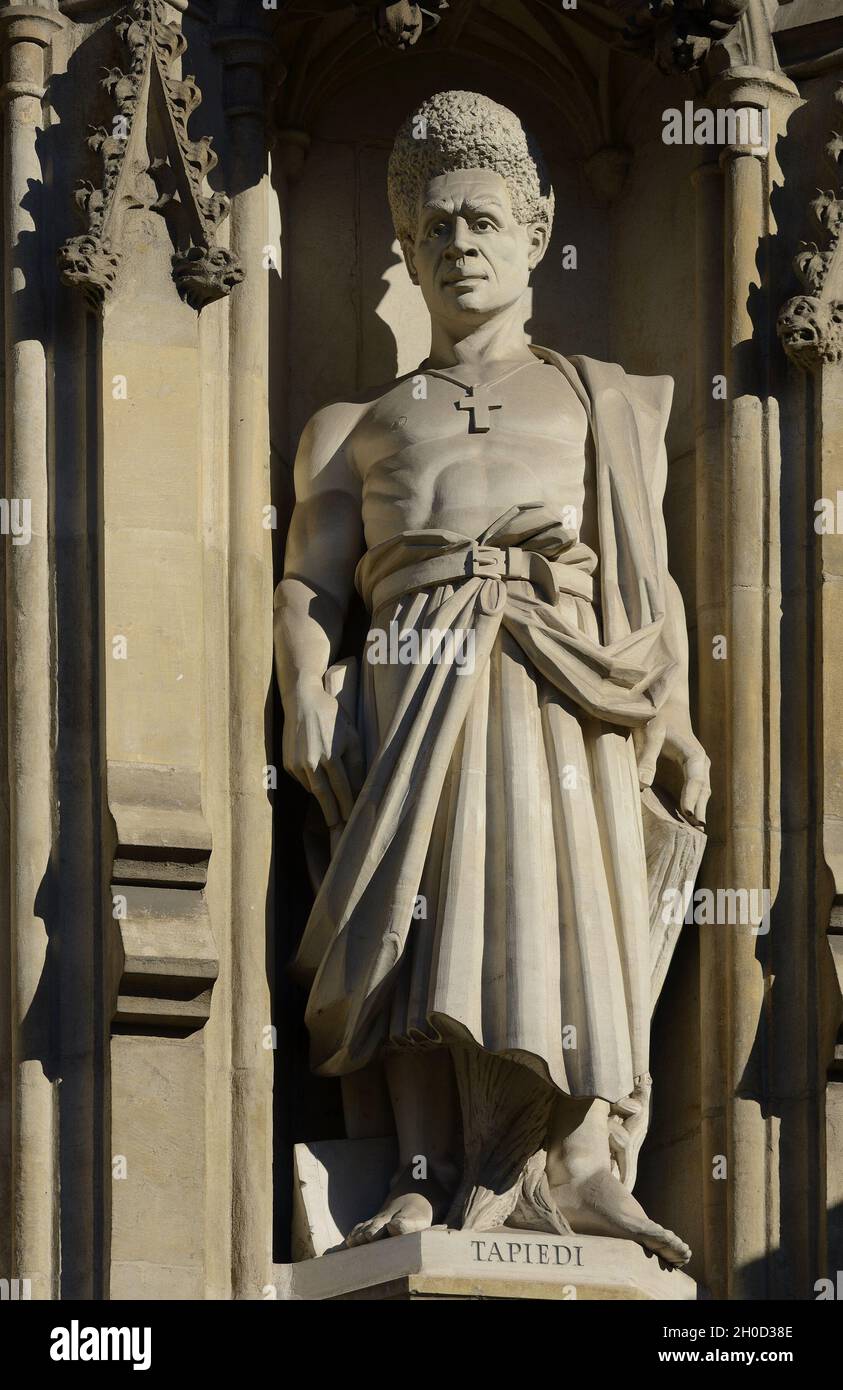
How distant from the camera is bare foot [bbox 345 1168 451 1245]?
15.1 meters

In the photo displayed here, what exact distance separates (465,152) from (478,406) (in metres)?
0.91

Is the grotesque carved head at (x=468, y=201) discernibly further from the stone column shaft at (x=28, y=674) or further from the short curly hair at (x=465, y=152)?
the stone column shaft at (x=28, y=674)

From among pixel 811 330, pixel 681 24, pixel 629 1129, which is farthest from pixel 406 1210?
pixel 681 24

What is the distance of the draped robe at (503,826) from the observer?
49.9 feet

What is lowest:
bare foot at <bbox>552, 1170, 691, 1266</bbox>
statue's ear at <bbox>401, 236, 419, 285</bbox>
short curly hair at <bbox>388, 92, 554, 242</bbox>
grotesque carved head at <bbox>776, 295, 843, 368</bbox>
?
bare foot at <bbox>552, 1170, 691, 1266</bbox>

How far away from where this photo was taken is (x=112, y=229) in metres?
15.9

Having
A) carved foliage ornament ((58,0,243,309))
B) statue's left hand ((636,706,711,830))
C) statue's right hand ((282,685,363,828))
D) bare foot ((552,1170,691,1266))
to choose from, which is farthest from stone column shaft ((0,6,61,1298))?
statue's left hand ((636,706,711,830))

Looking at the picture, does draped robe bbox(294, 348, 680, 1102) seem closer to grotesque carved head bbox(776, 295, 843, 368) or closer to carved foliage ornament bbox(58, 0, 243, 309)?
grotesque carved head bbox(776, 295, 843, 368)

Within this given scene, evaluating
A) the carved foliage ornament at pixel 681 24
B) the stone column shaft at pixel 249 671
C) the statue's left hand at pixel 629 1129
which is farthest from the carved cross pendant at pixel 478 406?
the statue's left hand at pixel 629 1129

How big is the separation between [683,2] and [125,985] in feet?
13.0

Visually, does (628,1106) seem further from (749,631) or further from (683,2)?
(683,2)
